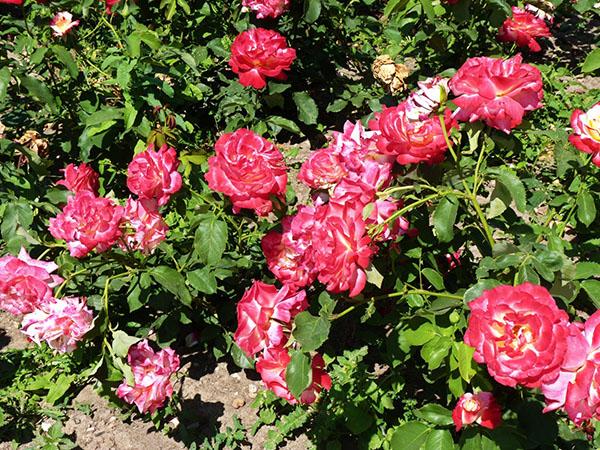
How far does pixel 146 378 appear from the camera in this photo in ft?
6.70

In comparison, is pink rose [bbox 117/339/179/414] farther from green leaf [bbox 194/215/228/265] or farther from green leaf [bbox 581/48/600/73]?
green leaf [bbox 581/48/600/73]

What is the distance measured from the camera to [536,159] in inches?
129

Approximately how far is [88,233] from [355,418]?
3.22 feet

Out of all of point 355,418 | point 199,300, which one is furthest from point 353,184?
point 199,300

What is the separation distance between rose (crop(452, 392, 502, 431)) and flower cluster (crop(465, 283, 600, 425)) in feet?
1.32

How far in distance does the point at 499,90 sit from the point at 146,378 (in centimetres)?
135

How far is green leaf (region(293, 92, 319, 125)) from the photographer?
3354 millimetres

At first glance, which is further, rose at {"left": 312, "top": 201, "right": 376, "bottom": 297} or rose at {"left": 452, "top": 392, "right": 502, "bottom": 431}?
rose at {"left": 452, "top": 392, "right": 502, "bottom": 431}

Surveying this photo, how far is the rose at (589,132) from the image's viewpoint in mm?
1600

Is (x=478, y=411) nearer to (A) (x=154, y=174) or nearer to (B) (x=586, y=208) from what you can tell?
(B) (x=586, y=208)

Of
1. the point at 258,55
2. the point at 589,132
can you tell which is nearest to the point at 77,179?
the point at 258,55

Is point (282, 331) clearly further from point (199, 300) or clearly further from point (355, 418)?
point (199, 300)

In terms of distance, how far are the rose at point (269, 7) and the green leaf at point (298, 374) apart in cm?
199

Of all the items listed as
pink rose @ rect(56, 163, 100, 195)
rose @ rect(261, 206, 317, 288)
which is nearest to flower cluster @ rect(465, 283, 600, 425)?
rose @ rect(261, 206, 317, 288)
